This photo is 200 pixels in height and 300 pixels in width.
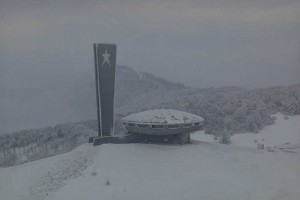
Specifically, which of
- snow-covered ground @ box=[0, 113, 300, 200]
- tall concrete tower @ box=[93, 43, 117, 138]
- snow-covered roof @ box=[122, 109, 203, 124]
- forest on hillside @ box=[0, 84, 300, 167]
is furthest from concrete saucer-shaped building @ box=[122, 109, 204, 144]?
forest on hillside @ box=[0, 84, 300, 167]

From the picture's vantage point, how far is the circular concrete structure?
8367 mm

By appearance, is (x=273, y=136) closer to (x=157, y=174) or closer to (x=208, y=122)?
(x=208, y=122)

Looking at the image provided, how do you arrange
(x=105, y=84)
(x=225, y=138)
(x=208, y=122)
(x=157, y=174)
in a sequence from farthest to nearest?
1. (x=208, y=122)
2. (x=225, y=138)
3. (x=105, y=84)
4. (x=157, y=174)

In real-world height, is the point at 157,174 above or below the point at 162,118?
below

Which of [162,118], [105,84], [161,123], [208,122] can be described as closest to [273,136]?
[208,122]

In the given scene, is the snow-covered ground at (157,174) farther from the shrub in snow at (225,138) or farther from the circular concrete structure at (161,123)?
the shrub in snow at (225,138)

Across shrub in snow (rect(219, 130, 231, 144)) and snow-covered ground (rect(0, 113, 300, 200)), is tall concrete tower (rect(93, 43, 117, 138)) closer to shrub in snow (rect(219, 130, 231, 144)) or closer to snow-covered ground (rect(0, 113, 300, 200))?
snow-covered ground (rect(0, 113, 300, 200))

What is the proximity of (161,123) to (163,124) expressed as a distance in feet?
0.16

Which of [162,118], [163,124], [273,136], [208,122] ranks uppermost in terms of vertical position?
[162,118]

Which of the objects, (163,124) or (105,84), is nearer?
(163,124)

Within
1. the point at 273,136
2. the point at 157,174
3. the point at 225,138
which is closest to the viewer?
the point at 157,174

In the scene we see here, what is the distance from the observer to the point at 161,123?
830 centimetres

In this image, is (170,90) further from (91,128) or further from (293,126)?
(293,126)

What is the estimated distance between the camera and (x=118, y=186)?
7.04 m
